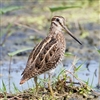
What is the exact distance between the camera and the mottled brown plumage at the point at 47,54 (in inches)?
250

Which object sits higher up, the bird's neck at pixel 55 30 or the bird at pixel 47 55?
the bird's neck at pixel 55 30

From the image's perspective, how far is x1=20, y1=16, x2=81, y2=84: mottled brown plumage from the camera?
20.8ft

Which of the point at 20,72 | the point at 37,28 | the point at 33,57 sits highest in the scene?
the point at 37,28

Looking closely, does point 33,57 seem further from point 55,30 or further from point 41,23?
point 41,23

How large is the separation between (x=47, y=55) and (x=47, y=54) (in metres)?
0.01

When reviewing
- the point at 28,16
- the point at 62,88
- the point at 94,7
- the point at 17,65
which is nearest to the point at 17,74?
the point at 17,65

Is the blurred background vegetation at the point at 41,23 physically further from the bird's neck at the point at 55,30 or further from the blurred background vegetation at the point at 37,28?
the bird's neck at the point at 55,30

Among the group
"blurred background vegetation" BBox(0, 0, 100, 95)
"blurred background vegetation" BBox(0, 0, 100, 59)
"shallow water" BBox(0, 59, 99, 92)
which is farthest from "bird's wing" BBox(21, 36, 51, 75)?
"blurred background vegetation" BBox(0, 0, 100, 59)

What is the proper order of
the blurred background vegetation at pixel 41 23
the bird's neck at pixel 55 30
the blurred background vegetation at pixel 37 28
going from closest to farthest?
the bird's neck at pixel 55 30 < the blurred background vegetation at pixel 37 28 < the blurred background vegetation at pixel 41 23

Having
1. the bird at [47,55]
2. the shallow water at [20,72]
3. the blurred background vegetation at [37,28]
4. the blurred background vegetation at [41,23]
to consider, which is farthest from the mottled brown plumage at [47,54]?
the blurred background vegetation at [41,23]

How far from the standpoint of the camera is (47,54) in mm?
6496

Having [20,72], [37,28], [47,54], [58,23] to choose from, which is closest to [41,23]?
[37,28]

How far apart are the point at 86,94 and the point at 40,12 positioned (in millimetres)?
6612

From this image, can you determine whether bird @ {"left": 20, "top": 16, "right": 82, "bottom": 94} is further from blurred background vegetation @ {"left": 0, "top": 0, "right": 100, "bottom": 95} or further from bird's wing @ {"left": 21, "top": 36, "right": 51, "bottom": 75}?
blurred background vegetation @ {"left": 0, "top": 0, "right": 100, "bottom": 95}
